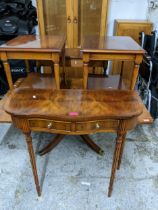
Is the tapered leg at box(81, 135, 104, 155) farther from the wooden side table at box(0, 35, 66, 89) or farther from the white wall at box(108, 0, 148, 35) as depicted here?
the white wall at box(108, 0, 148, 35)

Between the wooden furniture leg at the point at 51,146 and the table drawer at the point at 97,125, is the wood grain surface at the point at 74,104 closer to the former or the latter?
the table drawer at the point at 97,125

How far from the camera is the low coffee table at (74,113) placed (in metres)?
1.00

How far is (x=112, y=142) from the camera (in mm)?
1857

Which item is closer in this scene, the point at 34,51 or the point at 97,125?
the point at 97,125

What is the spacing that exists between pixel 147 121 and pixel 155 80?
67cm

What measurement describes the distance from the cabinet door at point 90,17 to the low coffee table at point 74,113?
152cm

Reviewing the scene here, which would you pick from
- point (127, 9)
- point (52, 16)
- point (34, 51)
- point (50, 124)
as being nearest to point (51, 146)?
point (50, 124)

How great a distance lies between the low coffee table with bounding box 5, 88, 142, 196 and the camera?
1004 mm

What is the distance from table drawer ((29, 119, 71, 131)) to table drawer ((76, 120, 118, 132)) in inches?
2.7

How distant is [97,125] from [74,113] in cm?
15

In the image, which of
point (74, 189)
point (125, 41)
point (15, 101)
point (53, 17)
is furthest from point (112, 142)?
point (53, 17)

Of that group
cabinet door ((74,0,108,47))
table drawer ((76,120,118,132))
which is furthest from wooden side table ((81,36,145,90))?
cabinet door ((74,0,108,47))

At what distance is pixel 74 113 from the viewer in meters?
1.01

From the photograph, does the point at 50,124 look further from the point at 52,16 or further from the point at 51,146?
the point at 52,16
